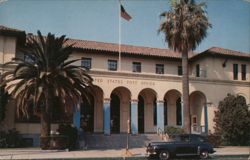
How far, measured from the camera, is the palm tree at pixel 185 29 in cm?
3284

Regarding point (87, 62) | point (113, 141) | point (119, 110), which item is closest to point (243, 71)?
point (119, 110)

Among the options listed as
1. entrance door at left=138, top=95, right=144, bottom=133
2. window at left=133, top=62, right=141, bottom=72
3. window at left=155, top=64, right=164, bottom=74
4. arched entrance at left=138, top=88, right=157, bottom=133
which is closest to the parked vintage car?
arched entrance at left=138, top=88, right=157, bottom=133

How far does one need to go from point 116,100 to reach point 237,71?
1449cm

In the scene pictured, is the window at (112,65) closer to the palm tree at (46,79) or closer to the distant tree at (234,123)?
the palm tree at (46,79)

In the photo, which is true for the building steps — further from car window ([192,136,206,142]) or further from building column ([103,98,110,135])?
car window ([192,136,206,142])

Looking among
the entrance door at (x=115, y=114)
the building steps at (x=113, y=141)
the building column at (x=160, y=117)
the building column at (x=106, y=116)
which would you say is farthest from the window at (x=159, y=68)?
the building steps at (x=113, y=141)

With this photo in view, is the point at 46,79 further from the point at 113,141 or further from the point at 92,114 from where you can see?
the point at 92,114

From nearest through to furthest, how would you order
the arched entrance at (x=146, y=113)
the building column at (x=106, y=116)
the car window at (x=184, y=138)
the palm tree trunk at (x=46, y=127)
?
1. the car window at (x=184, y=138)
2. the palm tree trunk at (x=46, y=127)
3. the building column at (x=106, y=116)
4. the arched entrance at (x=146, y=113)

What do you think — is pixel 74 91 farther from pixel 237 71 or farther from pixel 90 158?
pixel 237 71

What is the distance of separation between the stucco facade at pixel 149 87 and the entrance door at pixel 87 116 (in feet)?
0.45

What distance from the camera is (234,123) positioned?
34.4m

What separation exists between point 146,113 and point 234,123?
9.55m

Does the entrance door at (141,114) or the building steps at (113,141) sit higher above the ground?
the entrance door at (141,114)

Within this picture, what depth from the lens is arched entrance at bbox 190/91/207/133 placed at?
3816cm
